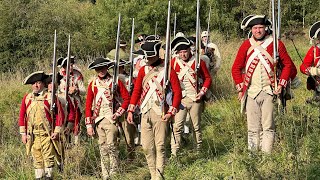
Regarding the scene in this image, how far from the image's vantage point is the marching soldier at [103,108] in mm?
7355

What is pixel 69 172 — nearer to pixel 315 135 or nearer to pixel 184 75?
pixel 184 75

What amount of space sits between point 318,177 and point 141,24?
31.1m

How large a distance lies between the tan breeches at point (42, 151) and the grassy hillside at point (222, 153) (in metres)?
0.29

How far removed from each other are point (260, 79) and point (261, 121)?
592 mm

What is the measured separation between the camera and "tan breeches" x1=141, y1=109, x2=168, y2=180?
664 centimetres

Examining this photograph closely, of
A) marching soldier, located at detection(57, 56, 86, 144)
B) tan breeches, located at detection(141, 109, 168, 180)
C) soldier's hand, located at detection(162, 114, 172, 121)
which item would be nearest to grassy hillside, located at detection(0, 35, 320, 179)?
tan breeches, located at detection(141, 109, 168, 180)

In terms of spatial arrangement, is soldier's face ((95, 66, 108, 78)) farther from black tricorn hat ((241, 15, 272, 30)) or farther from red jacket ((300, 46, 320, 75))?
red jacket ((300, 46, 320, 75))

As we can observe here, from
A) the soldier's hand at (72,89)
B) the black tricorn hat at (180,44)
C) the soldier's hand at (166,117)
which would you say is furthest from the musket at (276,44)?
the soldier's hand at (72,89)

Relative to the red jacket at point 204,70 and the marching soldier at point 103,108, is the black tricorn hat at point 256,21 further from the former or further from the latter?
the marching soldier at point 103,108

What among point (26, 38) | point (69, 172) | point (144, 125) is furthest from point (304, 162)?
point (26, 38)

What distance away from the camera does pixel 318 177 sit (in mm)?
4914

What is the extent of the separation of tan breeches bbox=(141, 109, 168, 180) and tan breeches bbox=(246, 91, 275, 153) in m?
1.20

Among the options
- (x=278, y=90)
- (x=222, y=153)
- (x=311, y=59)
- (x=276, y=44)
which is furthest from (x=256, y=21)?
(x=222, y=153)

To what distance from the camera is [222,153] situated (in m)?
7.86
